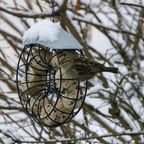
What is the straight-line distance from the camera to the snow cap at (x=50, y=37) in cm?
191

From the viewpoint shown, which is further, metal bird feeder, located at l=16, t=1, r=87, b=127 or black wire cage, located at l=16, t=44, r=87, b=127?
black wire cage, located at l=16, t=44, r=87, b=127

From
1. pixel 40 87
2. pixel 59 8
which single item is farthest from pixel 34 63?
pixel 59 8

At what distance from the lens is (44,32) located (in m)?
2.01

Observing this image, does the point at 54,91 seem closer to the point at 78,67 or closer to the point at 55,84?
the point at 55,84

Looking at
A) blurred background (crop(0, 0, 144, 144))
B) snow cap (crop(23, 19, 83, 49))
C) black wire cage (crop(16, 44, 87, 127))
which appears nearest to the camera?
snow cap (crop(23, 19, 83, 49))

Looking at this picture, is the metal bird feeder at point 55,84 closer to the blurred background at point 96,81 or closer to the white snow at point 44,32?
the white snow at point 44,32

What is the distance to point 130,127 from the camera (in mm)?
3637

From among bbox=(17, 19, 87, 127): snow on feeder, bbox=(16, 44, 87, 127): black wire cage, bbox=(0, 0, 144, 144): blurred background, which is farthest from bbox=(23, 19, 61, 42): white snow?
bbox=(0, 0, 144, 144): blurred background

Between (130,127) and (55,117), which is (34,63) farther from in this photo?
(130,127)

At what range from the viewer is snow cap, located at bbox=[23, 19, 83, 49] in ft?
6.27

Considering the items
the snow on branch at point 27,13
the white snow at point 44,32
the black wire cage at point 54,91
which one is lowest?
the black wire cage at point 54,91

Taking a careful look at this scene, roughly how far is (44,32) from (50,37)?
0.09 metres

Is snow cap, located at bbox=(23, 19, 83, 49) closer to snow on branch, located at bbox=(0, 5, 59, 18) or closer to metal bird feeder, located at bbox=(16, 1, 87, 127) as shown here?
metal bird feeder, located at bbox=(16, 1, 87, 127)

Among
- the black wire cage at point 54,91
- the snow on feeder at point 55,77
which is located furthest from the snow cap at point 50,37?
the black wire cage at point 54,91
